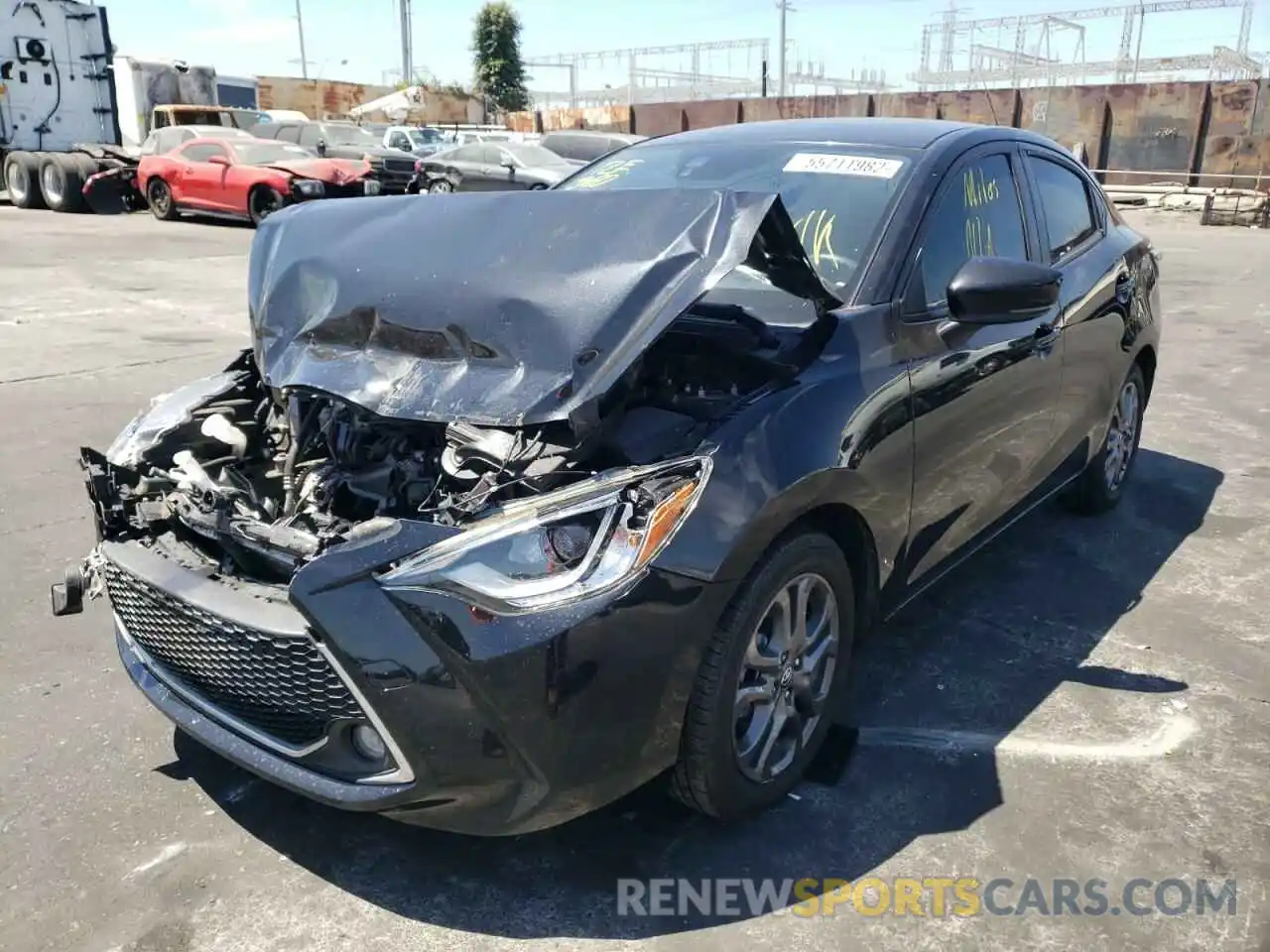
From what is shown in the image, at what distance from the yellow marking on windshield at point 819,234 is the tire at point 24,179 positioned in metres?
21.1

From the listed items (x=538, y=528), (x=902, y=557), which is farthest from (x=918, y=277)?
(x=538, y=528)

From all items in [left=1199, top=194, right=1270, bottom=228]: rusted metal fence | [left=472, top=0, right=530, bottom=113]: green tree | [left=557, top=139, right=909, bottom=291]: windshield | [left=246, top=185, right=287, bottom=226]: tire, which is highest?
[left=472, top=0, right=530, bottom=113]: green tree

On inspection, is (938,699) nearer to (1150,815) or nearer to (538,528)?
(1150,815)

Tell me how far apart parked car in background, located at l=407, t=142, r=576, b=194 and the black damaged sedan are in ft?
52.8

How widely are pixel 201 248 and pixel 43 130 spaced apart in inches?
295

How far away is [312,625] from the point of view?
219 centimetres

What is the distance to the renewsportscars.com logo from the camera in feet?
8.21

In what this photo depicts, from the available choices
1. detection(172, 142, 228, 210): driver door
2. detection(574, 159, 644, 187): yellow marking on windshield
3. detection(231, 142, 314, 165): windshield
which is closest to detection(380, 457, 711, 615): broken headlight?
detection(574, 159, 644, 187): yellow marking on windshield

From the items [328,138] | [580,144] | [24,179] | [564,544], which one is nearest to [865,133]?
[564,544]

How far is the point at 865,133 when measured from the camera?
3732mm

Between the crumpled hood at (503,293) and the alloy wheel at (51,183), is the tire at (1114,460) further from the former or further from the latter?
the alloy wheel at (51,183)

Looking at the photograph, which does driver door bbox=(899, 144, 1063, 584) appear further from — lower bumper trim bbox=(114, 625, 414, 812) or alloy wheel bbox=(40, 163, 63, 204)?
alloy wheel bbox=(40, 163, 63, 204)

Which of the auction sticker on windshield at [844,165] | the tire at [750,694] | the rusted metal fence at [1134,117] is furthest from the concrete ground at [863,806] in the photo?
the rusted metal fence at [1134,117]

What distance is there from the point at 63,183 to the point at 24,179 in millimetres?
1253
